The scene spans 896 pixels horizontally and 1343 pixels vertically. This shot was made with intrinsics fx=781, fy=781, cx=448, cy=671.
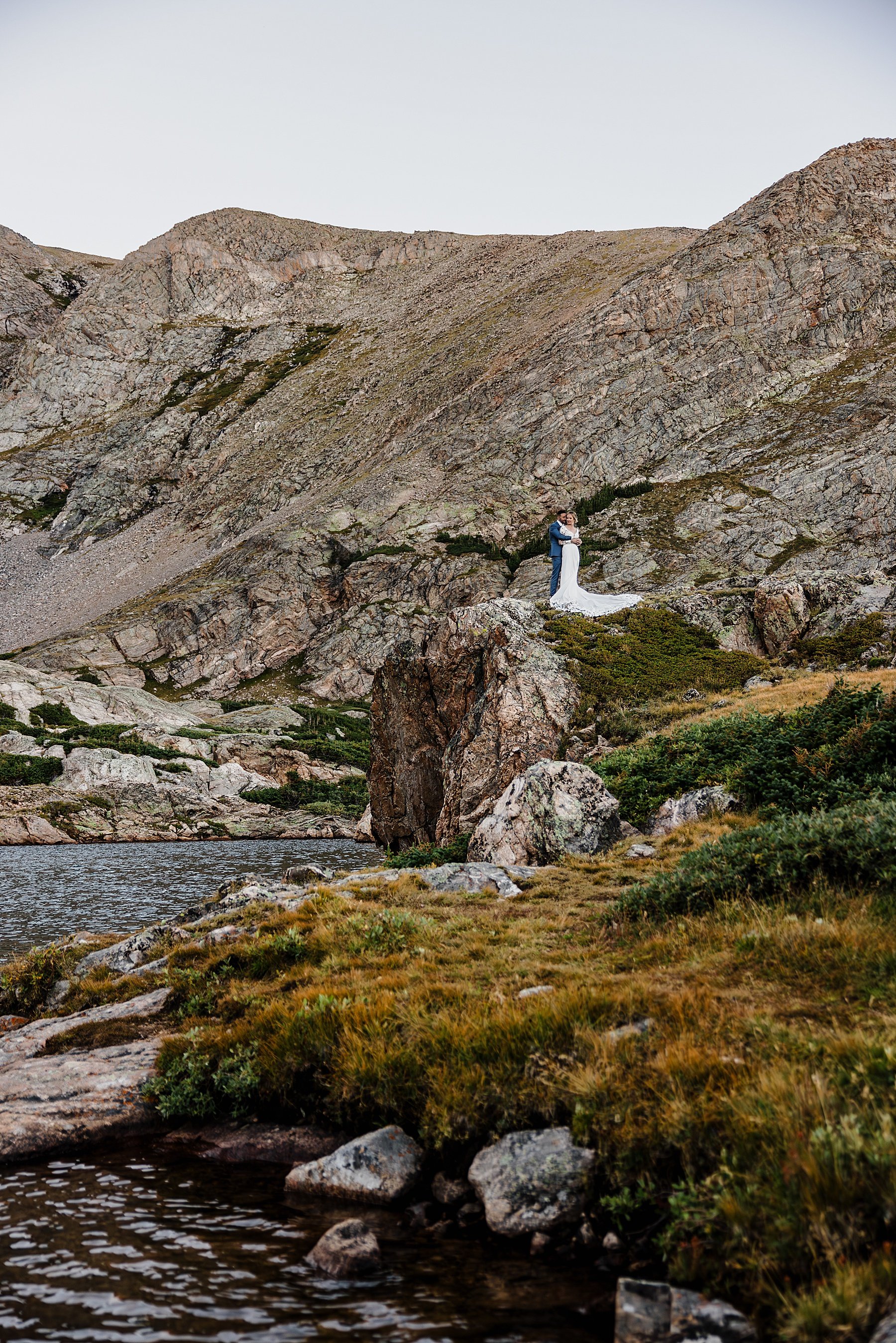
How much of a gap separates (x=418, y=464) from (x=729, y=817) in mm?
102682

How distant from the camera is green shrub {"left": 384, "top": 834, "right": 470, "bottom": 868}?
20312 mm

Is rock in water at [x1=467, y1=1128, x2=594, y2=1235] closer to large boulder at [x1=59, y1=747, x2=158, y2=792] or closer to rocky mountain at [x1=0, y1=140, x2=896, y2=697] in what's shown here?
rocky mountain at [x1=0, y1=140, x2=896, y2=697]

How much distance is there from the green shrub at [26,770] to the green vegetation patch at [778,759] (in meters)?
47.5

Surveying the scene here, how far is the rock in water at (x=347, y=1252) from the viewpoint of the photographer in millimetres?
5887

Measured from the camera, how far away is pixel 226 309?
19012 cm

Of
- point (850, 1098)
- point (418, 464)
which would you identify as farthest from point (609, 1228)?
point (418, 464)

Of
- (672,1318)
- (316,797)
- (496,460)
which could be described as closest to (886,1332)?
(672,1318)

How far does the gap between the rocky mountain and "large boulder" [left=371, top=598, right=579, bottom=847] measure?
51.7 feet

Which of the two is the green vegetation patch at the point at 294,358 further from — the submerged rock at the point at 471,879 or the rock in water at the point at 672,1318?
the rock in water at the point at 672,1318

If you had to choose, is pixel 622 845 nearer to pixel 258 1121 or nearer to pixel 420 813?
pixel 258 1121

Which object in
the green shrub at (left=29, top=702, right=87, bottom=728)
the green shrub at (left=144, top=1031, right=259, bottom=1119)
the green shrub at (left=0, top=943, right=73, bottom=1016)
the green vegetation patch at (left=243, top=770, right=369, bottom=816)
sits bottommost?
the green vegetation patch at (left=243, top=770, right=369, bottom=816)

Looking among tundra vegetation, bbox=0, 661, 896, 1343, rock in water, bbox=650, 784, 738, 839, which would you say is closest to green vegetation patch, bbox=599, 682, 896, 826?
tundra vegetation, bbox=0, 661, 896, 1343

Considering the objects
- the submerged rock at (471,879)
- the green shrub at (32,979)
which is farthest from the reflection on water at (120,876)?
the submerged rock at (471,879)

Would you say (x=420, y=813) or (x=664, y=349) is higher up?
(x=664, y=349)
